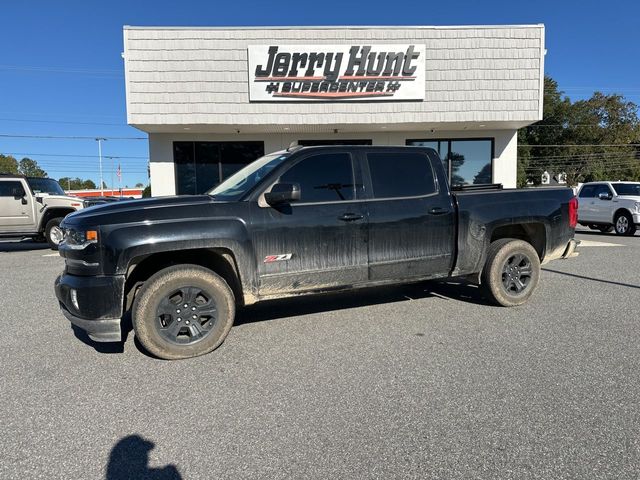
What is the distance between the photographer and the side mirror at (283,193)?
4023 millimetres

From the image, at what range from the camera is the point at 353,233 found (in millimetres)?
4559

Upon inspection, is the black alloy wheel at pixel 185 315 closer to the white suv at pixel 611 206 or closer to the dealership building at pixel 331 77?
the dealership building at pixel 331 77

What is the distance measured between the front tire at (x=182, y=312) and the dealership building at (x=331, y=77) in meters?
10.3

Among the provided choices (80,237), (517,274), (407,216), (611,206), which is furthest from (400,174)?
(611,206)

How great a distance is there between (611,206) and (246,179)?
14.6 m

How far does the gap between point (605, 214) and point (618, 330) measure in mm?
12498

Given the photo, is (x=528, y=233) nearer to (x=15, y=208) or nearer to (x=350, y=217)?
(x=350, y=217)

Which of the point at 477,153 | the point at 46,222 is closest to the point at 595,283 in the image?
the point at 477,153

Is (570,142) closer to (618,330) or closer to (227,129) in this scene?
(227,129)

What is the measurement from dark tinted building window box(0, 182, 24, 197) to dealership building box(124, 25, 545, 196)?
3465mm

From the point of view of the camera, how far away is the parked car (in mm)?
11852

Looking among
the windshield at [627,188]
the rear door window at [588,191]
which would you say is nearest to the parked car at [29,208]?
the rear door window at [588,191]

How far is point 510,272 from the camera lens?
553 centimetres

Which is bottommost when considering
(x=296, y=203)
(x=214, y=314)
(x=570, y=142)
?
(x=214, y=314)
